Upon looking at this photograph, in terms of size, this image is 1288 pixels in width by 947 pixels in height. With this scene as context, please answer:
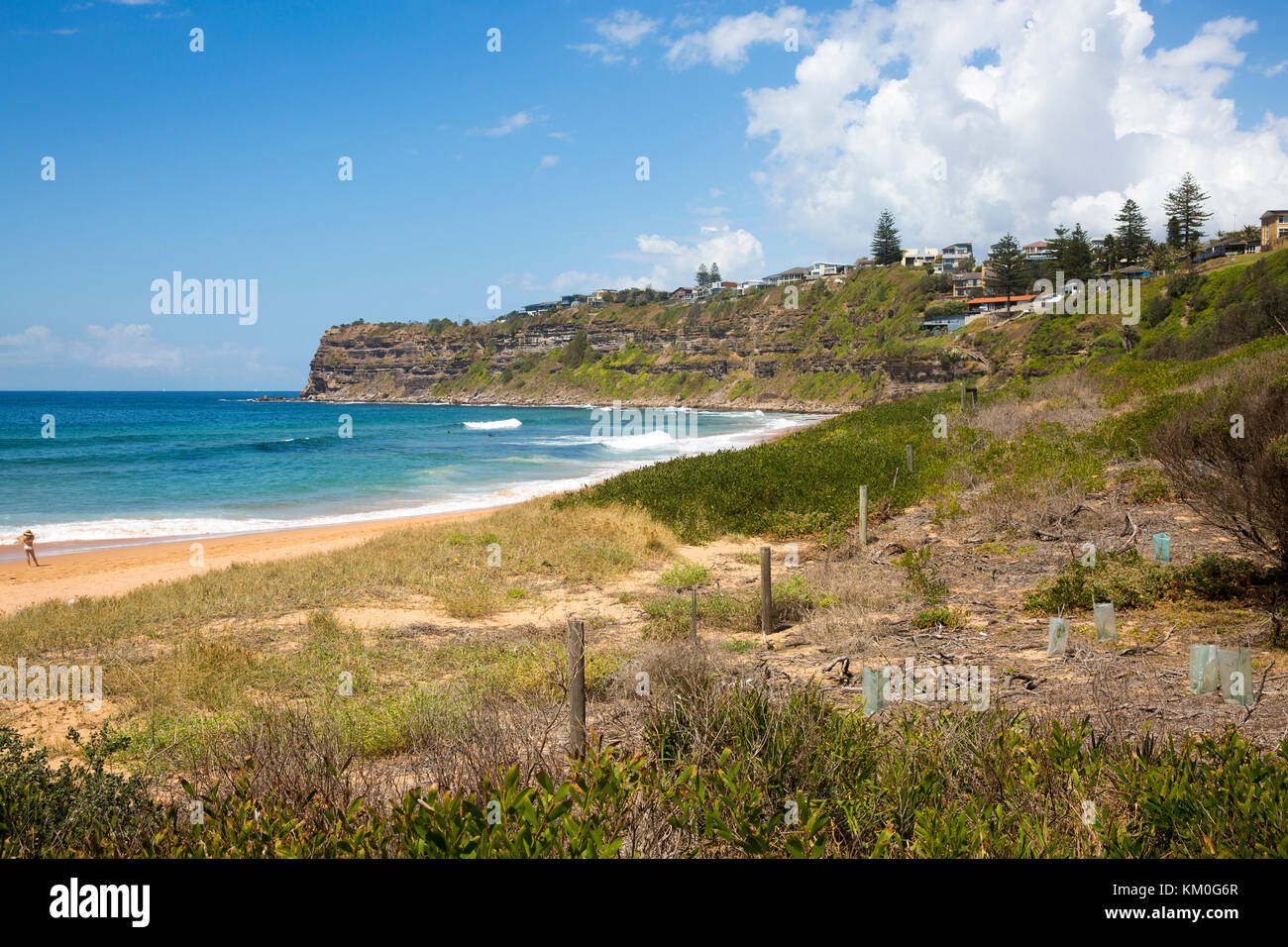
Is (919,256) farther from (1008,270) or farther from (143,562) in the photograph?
(143,562)

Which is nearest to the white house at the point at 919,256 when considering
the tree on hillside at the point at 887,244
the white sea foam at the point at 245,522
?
the tree on hillside at the point at 887,244

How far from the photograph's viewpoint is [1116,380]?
27266mm

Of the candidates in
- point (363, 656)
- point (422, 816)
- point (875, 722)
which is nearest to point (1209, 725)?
point (875, 722)

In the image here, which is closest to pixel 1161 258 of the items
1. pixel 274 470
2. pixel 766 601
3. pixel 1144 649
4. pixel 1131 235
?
pixel 1131 235

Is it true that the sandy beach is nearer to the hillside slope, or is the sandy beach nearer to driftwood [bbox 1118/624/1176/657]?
driftwood [bbox 1118/624/1176/657]

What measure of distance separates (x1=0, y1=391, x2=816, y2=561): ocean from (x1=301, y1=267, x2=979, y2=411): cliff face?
20.7 meters

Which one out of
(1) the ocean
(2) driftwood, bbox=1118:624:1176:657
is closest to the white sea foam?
(1) the ocean

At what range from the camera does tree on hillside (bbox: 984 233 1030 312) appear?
294 ft

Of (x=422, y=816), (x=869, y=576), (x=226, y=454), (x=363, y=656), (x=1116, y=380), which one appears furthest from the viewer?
(x=226, y=454)

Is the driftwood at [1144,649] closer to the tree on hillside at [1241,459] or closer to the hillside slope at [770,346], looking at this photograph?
the tree on hillside at [1241,459]

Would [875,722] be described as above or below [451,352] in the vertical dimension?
below

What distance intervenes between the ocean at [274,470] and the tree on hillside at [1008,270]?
34.5 m
